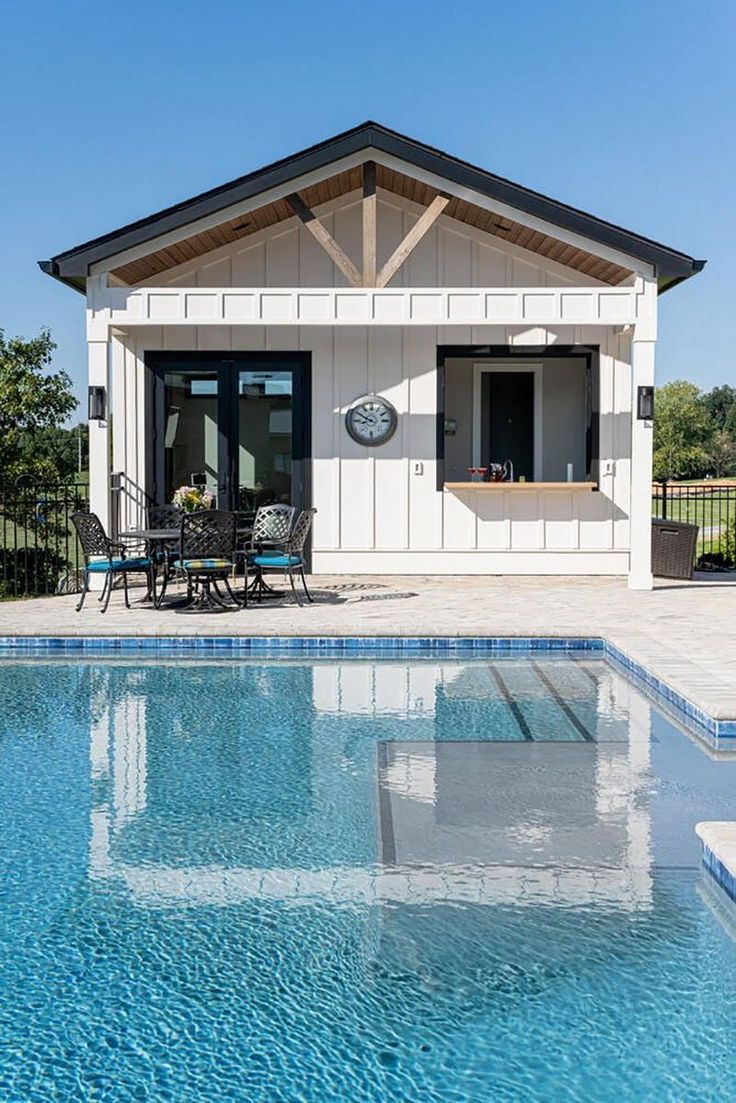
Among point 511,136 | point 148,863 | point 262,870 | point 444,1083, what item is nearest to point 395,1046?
point 444,1083

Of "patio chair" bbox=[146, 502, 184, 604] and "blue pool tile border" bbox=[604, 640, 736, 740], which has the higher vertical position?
"patio chair" bbox=[146, 502, 184, 604]

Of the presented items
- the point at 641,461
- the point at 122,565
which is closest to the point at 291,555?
the point at 122,565

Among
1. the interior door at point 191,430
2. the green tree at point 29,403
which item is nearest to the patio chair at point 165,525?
the interior door at point 191,430

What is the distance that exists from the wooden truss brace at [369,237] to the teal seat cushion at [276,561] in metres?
2.86

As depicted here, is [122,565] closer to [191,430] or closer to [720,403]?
[191,430]

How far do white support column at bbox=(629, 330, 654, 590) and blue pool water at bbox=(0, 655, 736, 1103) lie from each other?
469 centimetres

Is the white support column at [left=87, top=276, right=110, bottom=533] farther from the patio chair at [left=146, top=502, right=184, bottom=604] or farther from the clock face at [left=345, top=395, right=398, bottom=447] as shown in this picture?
the clock face at [left=345, top=395, right=398, bottom=447]

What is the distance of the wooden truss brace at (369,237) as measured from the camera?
10398mm

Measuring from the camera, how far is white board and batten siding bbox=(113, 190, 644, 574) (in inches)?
493

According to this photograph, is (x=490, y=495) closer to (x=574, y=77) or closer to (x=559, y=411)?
(x=559, y=411)

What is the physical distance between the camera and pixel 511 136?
18.2 metres

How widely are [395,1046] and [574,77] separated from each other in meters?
16.6

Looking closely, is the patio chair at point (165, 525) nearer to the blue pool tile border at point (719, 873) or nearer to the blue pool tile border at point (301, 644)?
the blue pool tile border at point (301, 644)

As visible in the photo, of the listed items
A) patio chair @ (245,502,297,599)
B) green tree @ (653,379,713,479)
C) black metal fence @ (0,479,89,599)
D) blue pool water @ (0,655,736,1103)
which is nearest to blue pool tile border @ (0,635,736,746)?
blue pool water @ (0,655,736,1103)
